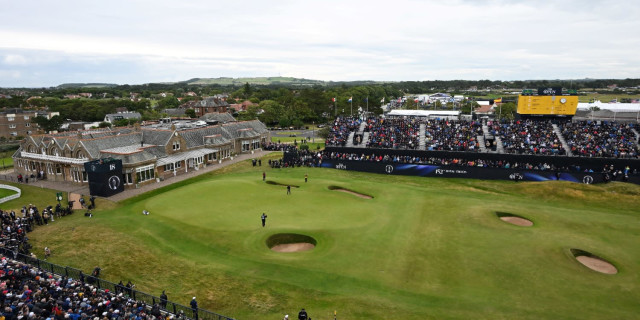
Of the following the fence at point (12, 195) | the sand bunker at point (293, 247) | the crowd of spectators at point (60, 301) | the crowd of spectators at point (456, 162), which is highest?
the crowd of spectators at point (456, 162)

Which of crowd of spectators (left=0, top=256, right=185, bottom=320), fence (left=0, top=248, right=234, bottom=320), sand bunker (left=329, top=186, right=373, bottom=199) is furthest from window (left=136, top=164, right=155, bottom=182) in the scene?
crowd of spectators (left=0, top=256, right=185, bottom=320)

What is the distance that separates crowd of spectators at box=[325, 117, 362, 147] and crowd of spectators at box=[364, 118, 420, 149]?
255cm

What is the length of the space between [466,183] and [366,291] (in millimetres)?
31990

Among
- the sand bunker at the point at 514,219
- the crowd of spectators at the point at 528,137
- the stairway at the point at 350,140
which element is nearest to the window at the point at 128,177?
the stairway at the point at 350,140

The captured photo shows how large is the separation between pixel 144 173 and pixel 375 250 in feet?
111

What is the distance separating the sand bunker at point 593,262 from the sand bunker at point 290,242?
18.5 metres

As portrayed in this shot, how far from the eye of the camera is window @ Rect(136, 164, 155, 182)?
4619 centimetres

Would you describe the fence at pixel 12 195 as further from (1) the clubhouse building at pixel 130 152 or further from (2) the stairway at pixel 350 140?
(2) the stairway at pixel 350 140

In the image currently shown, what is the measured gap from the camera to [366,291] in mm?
→ 21203

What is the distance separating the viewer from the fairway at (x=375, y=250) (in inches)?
789

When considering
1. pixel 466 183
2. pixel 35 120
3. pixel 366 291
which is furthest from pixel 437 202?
pixel 35 120

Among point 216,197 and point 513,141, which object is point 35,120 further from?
point 513,141

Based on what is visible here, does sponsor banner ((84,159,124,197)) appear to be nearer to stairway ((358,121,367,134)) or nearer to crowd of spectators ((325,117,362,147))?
crowd of spectators ((325,117,362,147))

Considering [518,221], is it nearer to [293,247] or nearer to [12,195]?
[293,247]
